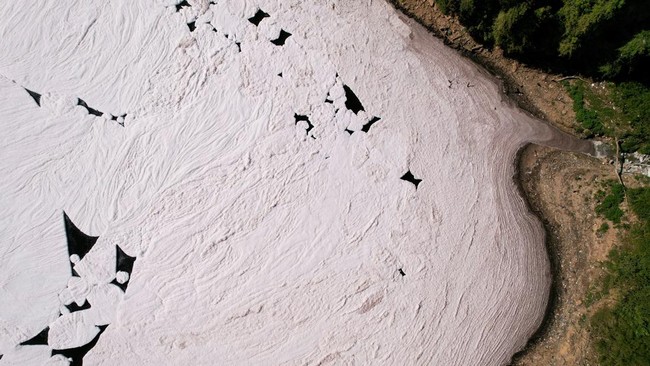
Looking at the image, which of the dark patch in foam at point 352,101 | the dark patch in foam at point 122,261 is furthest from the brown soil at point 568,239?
the dark patch in foam at point 122,261

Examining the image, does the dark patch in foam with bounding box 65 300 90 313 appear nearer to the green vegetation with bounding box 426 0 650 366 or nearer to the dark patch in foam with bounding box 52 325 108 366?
the dark patch in foam with bounding box 52 325 108 366

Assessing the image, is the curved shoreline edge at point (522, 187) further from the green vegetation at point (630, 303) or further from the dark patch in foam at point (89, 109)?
the dark patch in foam at point (89, 109)

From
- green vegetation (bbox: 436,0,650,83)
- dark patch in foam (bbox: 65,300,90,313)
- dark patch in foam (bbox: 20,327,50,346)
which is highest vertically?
green vegetation (bbox: 436,0,650,83)

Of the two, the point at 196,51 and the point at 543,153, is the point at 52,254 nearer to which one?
the point at 196,51

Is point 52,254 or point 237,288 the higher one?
point 237,288

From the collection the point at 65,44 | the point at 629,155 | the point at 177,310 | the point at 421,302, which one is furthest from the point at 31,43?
the point at 629,155

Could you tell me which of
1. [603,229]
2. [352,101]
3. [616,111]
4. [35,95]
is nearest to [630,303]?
[603,229]

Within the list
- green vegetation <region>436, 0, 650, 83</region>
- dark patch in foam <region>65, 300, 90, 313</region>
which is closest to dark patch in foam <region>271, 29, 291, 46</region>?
green vegetation <region>436, 0, 650, 83</region>
